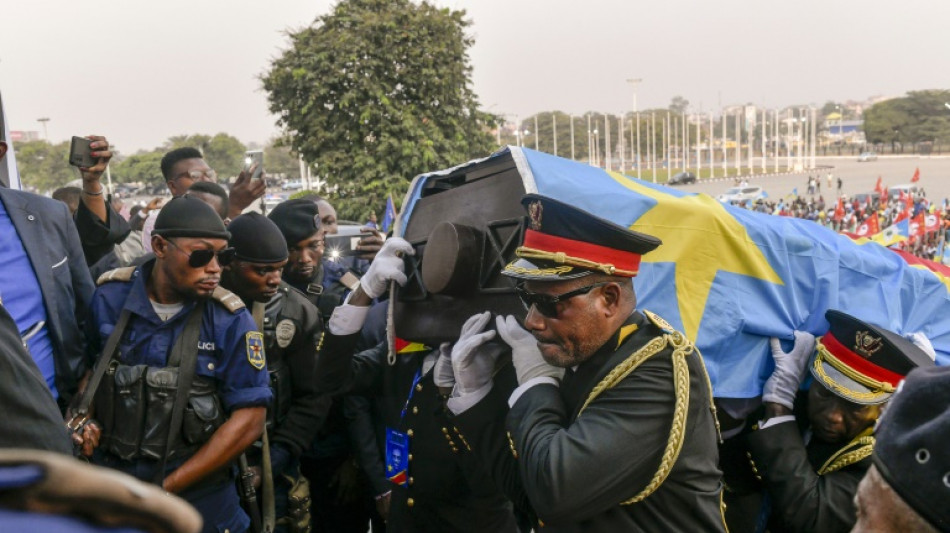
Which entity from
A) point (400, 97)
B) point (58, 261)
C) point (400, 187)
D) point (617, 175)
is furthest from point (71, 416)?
point (400, 97)

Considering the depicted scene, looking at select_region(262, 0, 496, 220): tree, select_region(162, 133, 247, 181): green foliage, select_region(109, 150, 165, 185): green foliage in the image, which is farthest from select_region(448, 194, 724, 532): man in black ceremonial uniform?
select_region(162, 133, 247, 181): green foliage

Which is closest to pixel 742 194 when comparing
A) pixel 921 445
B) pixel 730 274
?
pixel 730 274

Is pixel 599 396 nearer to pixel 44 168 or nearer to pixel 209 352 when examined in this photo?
pixel 209 352

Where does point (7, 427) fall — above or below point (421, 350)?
above

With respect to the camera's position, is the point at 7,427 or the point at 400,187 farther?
the point at 400,187

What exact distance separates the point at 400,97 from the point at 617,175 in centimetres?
2032

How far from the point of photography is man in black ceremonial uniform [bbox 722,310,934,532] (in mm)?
2711

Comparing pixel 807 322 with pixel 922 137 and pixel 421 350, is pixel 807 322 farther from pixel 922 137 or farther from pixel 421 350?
pixel 922 137

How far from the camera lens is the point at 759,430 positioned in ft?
9.40

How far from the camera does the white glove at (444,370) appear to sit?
2818 mm

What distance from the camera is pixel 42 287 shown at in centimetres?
296

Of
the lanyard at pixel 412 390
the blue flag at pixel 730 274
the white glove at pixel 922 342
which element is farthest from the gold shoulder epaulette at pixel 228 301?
the white glove at pixel 922 342

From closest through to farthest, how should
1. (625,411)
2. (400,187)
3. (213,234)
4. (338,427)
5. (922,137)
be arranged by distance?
(625,411), (213,234), (338,427), (400,187), (922,137)

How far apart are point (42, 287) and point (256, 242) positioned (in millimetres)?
877
